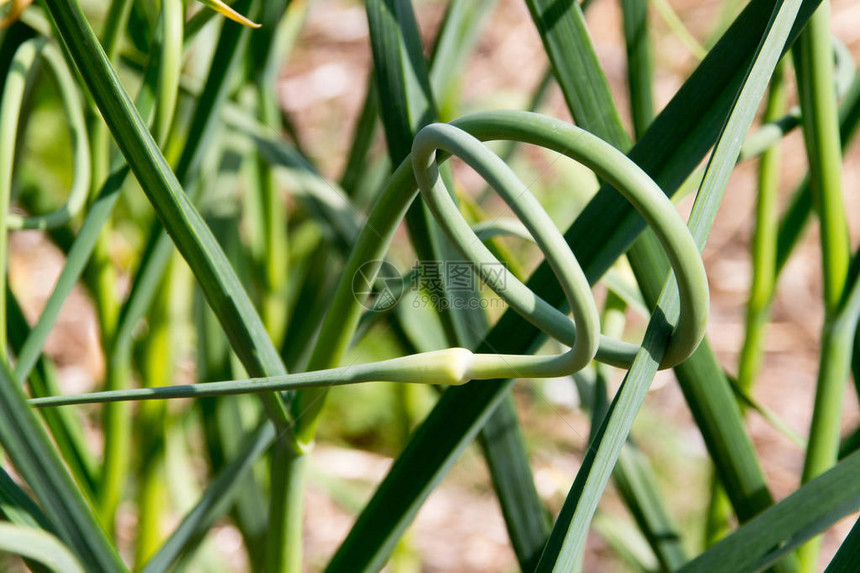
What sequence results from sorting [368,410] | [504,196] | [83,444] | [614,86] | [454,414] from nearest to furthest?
[504,196]
[454,414]
[83,444]
[368,410]
[614,86]

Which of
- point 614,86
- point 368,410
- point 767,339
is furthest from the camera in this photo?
point 614,86

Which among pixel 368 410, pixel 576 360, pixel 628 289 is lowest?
pixel 576 360

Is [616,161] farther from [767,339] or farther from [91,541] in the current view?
[767,339]

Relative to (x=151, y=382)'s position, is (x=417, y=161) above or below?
below

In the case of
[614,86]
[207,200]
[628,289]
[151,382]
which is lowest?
[628,289]

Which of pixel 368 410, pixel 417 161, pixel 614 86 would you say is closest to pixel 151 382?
pixel 417 161

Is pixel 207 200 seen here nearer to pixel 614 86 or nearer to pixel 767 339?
pixel 767 339

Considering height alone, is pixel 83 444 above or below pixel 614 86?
below

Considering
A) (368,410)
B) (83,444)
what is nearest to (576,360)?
(83,444)

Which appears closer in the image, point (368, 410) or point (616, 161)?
point (616, 161)
